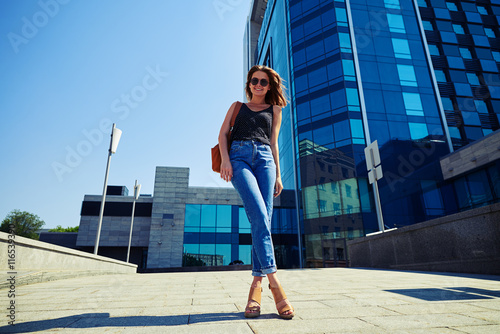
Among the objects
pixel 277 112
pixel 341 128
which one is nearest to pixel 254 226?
pixel 277 112

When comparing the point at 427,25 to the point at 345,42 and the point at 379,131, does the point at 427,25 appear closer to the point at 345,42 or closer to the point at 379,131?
the point at 345,42

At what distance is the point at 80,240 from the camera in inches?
1071

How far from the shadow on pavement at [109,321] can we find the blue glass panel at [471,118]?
100 feet

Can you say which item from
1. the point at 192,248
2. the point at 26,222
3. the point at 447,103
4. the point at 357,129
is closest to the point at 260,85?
the point at 357,129

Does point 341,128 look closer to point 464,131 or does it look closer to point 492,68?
point 464,131

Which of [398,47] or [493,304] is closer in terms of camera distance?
[493,304]

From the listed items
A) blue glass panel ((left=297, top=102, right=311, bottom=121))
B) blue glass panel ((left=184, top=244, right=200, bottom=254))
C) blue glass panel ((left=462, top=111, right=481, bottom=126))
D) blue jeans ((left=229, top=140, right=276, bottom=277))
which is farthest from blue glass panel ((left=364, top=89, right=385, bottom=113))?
blue jeans ((left=229, top=140, right=276, bottom=277))

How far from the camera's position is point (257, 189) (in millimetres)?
2223

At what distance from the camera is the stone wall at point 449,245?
16.6ft

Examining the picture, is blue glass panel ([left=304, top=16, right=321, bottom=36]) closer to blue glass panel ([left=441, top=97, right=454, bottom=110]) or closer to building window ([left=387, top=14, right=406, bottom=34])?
building window ([left=387, top=14, right=406, bottom=34])

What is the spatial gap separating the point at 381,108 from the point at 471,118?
31.5 ft

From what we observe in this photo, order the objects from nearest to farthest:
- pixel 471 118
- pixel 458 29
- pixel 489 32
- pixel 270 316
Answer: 1. pixel 270 316
2. pixel 471 118
3. pixel 458 29
4. pixel 489 32

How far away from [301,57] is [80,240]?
2769 cm

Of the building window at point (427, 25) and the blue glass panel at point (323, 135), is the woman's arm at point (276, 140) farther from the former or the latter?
the building window at point (427, 25)
